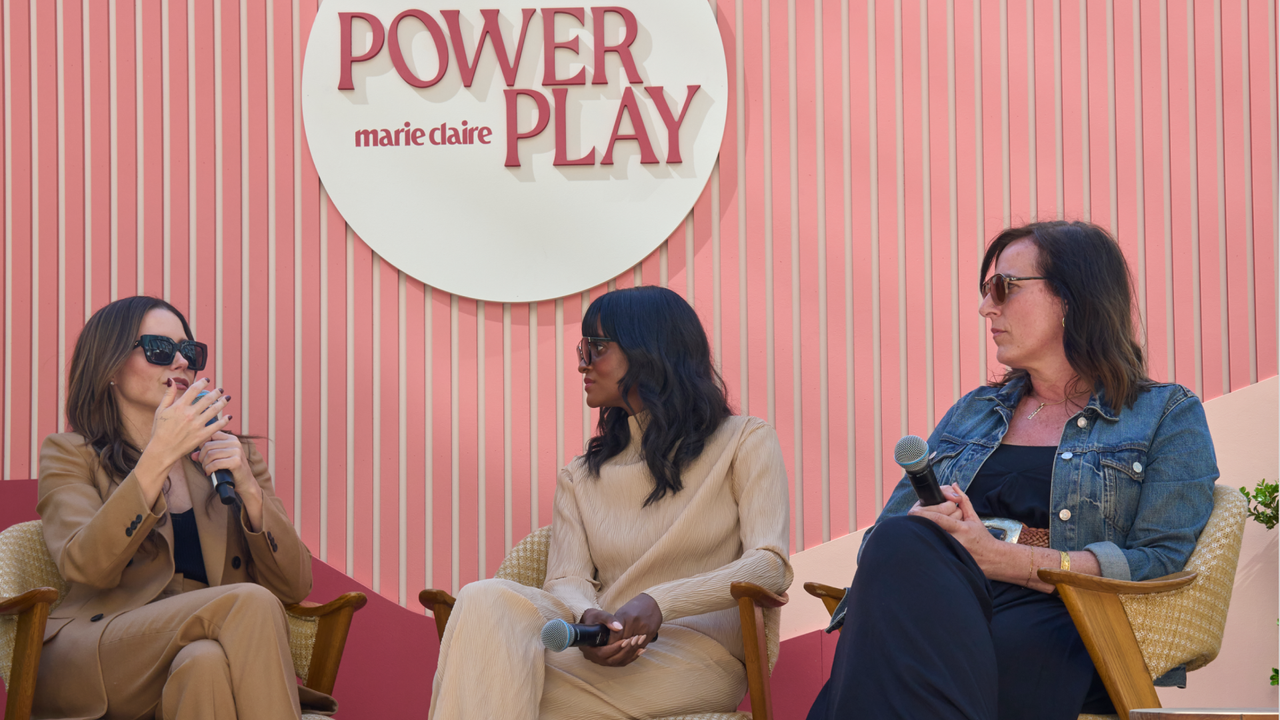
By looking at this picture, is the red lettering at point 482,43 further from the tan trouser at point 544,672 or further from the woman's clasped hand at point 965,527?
the woman's clasped hand at point 965,527

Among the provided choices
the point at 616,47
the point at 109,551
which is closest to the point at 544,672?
the point at 109,551

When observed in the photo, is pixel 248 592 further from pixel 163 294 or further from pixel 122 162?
pixel 122 162

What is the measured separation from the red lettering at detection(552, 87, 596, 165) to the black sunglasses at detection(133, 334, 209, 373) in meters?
1.18

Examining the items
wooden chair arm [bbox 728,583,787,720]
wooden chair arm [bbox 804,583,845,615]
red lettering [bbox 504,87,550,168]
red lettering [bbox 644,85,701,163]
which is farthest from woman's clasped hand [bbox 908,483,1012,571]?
red lettering [bbox 504,87,550,168]

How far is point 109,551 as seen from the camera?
2494mm

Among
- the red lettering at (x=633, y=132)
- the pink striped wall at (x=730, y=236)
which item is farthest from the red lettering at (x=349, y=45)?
the red lettering at (x=633, y=132)

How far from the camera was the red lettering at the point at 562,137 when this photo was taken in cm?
344

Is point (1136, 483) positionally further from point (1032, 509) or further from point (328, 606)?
point (328, 606)

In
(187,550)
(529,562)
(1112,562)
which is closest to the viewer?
(1112,562)

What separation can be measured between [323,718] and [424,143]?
173cm

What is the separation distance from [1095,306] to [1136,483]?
1.27 feet

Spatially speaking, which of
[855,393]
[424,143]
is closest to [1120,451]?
[855,393]

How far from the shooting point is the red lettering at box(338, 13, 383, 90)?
3.47m

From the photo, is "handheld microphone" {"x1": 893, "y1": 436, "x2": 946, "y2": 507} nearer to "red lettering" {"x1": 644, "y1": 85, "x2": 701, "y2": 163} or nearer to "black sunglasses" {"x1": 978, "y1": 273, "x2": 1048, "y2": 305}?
"black sunglasses" {"x1": 978, "y1": 273, "x2": 1048, "y2": 305}
